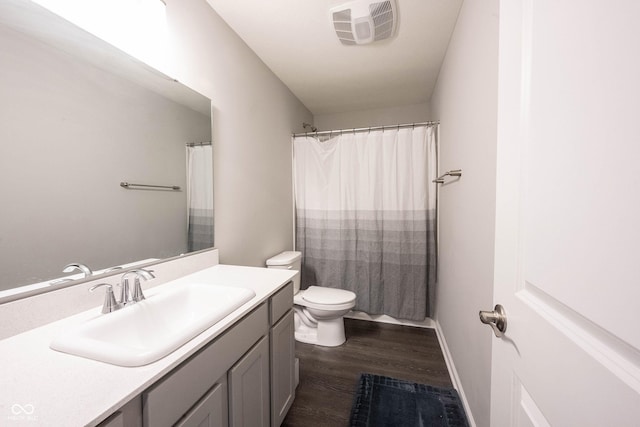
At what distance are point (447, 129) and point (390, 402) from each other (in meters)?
1.93

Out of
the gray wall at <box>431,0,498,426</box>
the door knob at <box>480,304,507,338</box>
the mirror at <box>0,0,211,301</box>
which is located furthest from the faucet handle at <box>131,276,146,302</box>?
the gray wall at <box>431,0,498,426</box>

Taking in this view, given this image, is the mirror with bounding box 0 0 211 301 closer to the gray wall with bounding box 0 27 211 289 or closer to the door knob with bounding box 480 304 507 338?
the gray wall with bounding box 0 27 211 289

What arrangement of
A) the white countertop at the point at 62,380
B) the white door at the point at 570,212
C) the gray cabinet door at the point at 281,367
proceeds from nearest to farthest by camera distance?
the white door at the point at 570,212, the white countertop at the point at 62,380, the gray cabinet door at the point at 281,367

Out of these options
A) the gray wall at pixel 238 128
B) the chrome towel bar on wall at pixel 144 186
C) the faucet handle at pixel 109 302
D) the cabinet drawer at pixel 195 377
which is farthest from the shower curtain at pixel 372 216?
the faucet handle at pixel 109 302

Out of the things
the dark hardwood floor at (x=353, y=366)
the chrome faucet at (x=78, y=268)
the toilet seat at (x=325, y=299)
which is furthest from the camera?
the toilet seat at (x=325, y=299)

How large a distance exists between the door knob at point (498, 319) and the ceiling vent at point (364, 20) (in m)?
1.67

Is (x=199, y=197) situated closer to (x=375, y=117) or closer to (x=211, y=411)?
(x=211, y=411)

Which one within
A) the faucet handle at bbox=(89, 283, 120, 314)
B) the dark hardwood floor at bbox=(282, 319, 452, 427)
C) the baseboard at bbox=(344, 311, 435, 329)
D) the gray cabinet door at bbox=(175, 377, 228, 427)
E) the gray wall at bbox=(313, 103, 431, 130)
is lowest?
the dark hardwood floor at bbox=(282, 319, 452, 427)

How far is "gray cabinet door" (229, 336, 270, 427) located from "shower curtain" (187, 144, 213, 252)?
2.31 feet

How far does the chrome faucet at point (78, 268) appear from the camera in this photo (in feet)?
2.71

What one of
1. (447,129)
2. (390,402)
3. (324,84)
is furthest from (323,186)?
(390,402)

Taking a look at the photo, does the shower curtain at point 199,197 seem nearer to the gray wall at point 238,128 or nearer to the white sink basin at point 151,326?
the gray wall at point 238,128

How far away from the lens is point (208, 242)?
4.84ft

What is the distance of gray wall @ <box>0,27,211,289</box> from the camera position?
74 centimetres
